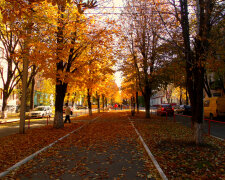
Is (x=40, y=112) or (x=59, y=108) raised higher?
(x=59, y=108)

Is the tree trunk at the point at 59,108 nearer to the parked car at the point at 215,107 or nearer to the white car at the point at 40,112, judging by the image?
the white car at the point at 40,112

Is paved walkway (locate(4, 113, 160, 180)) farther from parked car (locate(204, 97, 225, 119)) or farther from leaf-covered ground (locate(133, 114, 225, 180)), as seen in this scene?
parked car (locate(204, 97, 225, 119))

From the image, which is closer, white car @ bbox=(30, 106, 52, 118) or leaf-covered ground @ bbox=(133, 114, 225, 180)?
leaf-covered ground @ bbox=(133, 114, 225, 180)

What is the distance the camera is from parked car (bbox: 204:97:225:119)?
1907 centimetres

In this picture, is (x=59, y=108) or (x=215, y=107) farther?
(x=215, y=107)

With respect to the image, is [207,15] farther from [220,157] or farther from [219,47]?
[220,157]

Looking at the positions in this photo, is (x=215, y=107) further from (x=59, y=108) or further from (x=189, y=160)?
(x=189, y=160)

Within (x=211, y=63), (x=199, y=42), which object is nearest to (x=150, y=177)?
(x=211, y=63)

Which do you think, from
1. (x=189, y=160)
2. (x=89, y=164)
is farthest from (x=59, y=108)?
(x=189, y=160)

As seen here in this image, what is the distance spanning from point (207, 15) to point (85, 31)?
27.3 ft

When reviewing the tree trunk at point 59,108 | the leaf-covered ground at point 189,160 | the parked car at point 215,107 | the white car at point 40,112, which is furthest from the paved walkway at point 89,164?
the white car at point 40,112

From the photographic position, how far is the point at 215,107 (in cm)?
1959

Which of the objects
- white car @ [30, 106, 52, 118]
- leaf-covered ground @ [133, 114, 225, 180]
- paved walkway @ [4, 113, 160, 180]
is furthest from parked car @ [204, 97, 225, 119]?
white car @ [30, 106, 52, 118]

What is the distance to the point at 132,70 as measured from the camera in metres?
22.0
